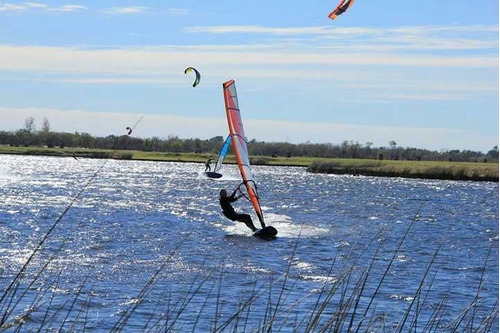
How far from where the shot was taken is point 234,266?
16781 millimetres

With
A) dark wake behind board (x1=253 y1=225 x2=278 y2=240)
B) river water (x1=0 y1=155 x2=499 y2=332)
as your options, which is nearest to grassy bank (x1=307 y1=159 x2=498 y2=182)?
river water (x1=0 y1=155 x2=499 y2=332)

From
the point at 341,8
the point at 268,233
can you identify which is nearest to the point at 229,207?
the point at 268,233

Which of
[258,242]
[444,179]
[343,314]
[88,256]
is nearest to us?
[343,314]

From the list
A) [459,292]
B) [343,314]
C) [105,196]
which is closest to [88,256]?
[459,292]

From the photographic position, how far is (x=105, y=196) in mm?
39781

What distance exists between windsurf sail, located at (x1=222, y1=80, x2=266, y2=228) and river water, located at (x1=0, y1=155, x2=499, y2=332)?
48.4 inches

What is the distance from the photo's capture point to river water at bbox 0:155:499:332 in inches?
216

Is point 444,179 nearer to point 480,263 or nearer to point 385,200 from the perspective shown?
point 385,200

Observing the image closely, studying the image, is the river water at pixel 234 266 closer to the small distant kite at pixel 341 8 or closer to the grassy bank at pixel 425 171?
the small distant kite at pixel 341 8

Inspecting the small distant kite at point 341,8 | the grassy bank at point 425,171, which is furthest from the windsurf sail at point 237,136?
the grassy bank at point 425,171

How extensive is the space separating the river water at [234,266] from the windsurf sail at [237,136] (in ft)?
4.03

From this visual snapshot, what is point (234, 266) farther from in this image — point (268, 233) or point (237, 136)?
point (237, 136)

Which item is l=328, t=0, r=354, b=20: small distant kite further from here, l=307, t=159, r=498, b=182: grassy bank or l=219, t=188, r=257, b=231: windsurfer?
l=307, t=159, r=498, b=182: grassy bank

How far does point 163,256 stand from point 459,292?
239 inches
